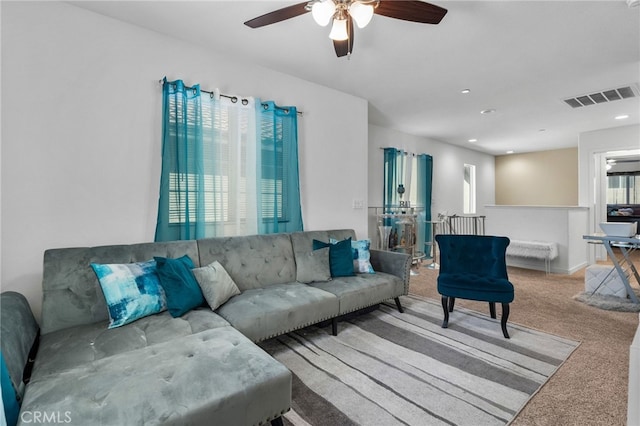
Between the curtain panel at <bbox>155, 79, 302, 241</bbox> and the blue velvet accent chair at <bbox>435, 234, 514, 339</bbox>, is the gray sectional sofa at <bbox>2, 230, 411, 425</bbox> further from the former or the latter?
the blue velvet accent chair at <bbox>435, 234, 514, 339</bbox>

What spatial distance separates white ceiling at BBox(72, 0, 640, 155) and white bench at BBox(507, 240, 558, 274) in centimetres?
208

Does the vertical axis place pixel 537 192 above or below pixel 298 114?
below

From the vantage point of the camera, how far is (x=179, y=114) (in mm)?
2564

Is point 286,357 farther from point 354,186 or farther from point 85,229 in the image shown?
point 354,186

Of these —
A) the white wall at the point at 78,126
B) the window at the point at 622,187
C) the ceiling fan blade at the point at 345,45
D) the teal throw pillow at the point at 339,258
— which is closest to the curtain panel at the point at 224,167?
the white wall at the point at 78,126

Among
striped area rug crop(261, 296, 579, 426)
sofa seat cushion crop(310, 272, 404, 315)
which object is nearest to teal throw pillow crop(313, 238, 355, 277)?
sofa seat cushion crop(310, 272, 404, 315)

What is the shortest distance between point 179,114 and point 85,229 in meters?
1.16

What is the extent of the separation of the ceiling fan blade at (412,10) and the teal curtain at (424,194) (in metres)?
4.39

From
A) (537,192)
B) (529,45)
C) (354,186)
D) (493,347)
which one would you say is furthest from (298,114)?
(537,192)

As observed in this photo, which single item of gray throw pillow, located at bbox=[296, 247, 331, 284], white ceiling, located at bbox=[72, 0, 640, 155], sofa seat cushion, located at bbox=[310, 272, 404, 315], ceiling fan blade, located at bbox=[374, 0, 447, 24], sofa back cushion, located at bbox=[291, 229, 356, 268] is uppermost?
white ceiling, located at bbox=[72, 0, 640, 155]

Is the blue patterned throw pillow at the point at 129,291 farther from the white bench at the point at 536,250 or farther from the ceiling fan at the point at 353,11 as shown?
the white bench at the point at 536,250

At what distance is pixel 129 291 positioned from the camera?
1896mm

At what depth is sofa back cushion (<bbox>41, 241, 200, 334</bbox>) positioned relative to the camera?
183 centimetres

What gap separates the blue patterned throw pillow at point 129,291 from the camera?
184cm
